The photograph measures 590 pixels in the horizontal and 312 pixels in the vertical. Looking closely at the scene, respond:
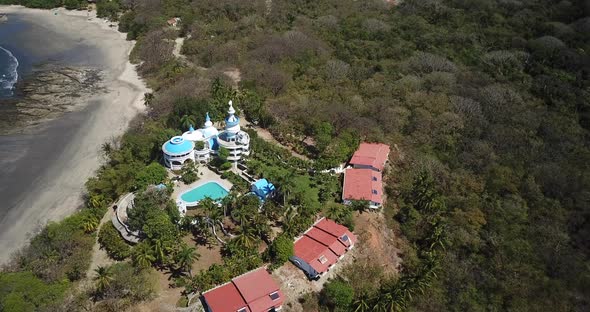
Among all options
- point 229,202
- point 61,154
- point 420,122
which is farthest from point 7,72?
point 420,122

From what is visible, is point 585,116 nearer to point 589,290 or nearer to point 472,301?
point 589,290

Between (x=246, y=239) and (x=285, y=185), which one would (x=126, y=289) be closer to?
(x=246, y=239)

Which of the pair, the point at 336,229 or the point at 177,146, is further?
the point at 177,146

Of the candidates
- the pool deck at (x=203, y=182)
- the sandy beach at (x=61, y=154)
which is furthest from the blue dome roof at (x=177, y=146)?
the sandy beach at (x=61, y=154)

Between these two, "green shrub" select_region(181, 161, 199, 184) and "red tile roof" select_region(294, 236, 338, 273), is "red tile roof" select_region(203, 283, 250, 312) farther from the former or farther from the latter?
"green shrub" select_region(181, 161, 199, 184)

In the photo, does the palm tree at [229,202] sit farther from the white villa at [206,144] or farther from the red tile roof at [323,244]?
the white villa at [206,144]

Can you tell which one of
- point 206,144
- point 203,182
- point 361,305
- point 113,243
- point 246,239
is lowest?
point 361,305

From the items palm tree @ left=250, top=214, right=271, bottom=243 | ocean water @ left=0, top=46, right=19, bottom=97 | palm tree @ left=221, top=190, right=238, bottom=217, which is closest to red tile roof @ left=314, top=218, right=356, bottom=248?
palm tree @ left=250, top=214, right=271, bottom=243
